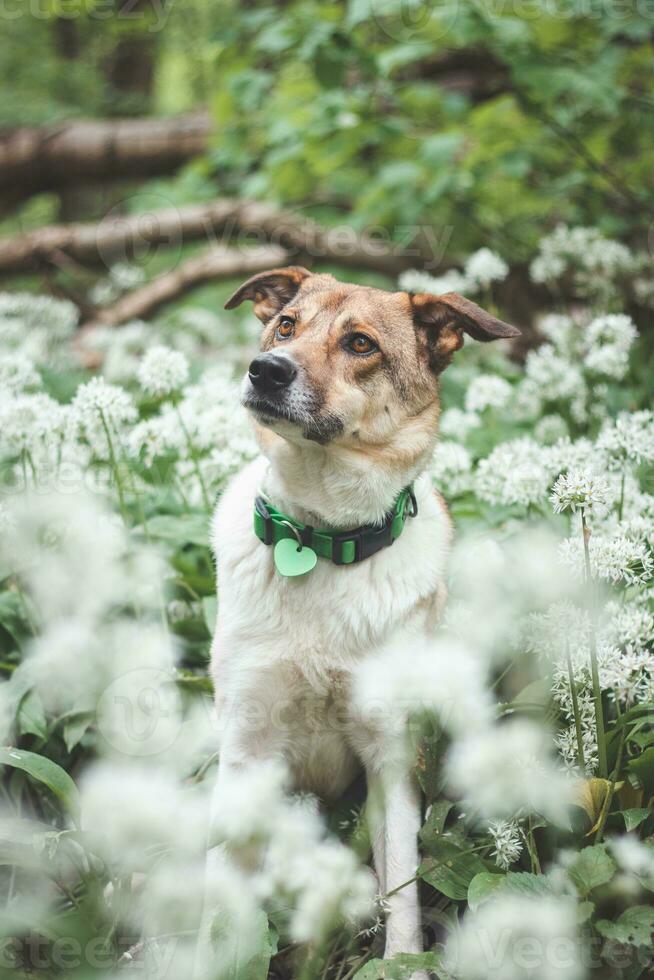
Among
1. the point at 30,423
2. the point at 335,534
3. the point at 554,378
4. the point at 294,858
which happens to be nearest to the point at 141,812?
the point at 294,858

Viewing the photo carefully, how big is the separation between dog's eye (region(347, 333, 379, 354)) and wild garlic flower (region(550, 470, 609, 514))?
0.94 m

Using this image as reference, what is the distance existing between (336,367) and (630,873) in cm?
181

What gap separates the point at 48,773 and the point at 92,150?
320 inches

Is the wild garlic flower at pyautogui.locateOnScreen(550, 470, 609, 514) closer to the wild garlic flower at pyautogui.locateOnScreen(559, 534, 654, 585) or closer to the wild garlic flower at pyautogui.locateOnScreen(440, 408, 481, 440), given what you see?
the wild garlic flower at pyautogui.locateOnScreen(559, 534, 654, 585)

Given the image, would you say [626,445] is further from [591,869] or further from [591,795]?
[591,869]

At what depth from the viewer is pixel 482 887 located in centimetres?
232

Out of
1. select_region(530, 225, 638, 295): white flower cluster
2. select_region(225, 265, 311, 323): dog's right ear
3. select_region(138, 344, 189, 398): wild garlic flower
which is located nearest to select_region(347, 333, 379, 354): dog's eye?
select_region(225, 265, 311, 323): dog's right ear

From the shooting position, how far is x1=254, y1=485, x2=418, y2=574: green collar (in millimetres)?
2828

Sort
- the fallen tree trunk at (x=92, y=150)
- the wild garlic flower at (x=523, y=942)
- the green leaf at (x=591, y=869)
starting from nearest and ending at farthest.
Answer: the wild garlic flower at (x=523, y=942)
the green leaf at (x=591, y=869)
the fallen tree trunk at (x=92, y=150)

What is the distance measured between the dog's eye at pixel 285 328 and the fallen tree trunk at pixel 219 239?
12.3ft

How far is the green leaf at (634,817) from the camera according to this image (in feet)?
8.10

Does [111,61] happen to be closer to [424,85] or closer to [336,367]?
[424,85]

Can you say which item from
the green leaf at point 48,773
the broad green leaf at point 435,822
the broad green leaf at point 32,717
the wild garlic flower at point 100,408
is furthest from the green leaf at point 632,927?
the wild garlic flower at point 100,408

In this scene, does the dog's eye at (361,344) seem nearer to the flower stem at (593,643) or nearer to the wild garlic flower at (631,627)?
the flower stem at (593,643)
